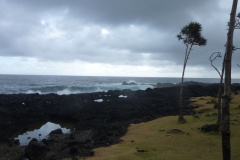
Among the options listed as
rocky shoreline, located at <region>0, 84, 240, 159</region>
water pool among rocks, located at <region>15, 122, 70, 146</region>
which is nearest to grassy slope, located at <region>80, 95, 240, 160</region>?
rocky shoreline, located at <region>0, 84, 240, 159</region>

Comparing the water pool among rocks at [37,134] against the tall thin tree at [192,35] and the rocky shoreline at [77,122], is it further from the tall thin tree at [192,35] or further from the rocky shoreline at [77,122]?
the tall thin tree at [192,35]

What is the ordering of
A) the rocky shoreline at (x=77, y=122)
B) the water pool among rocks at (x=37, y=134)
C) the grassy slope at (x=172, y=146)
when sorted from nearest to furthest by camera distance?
the grassy slope at (x=172, y=146)
the rocky shoreline at (x=77, y=122)
the water pool among rocks at (x=37, y=134)

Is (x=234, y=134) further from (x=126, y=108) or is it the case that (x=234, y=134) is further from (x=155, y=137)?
(x=126, y=108)

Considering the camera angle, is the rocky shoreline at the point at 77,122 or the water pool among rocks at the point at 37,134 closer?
the rocky shoreline at the point at 77,122

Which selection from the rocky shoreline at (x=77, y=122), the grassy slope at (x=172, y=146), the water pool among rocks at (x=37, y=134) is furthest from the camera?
the water pool among rocks at (x=37, y=134)

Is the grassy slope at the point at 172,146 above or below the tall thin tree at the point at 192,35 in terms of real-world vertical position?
below

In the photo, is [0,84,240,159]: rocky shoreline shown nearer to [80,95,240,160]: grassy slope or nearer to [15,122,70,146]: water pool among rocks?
[15,122,70,146]: water pool among rocks

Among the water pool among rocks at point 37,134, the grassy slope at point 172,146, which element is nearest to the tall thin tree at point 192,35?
the grassy slope at point 172,146

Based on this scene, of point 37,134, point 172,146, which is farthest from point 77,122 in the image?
point 172,146

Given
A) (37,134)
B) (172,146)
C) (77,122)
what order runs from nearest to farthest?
(172,146), (37,134), (77,122)

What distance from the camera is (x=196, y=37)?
1413 cm

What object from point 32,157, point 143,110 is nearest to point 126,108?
point 143,110

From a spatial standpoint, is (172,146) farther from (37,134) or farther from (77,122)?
(77,122)

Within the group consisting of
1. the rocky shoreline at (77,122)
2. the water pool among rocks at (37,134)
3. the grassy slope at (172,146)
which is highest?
the grassy slope at (172,146)
